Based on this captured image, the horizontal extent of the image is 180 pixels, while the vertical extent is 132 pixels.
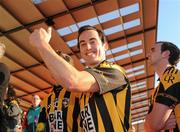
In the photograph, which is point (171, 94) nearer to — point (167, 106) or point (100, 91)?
point (167, 106)

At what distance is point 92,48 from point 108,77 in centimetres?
33

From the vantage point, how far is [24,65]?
15.1 metres

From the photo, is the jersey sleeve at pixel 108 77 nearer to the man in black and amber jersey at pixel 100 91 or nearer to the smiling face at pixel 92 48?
the man in black and amber jersey at pixel 100 91

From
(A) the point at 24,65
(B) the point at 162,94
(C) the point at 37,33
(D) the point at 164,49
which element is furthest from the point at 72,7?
(C) the point at 37,33

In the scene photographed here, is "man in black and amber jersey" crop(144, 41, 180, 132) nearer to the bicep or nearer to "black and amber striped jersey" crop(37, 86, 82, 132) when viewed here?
"black and amber striped jersey" crop(37, 86, 82, 132)

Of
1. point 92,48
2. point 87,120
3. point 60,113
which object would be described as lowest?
point 87,120

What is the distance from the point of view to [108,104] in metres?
2.10

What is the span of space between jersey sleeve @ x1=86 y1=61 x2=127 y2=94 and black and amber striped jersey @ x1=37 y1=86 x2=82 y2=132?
46cm

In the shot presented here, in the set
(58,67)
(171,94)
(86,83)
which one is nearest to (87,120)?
(86,83)

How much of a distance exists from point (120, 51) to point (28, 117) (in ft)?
34.2

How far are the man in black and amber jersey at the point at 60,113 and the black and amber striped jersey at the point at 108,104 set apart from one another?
0.36 m

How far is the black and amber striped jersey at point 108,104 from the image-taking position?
6.69 feet

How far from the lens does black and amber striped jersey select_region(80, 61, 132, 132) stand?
6.69 ft

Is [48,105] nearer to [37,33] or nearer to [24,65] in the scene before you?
[37,33]
